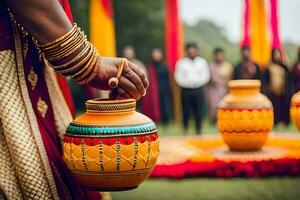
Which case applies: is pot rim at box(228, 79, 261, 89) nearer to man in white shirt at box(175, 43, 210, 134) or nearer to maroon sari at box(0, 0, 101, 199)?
maroon sari at box(0, 0, 101, 199)

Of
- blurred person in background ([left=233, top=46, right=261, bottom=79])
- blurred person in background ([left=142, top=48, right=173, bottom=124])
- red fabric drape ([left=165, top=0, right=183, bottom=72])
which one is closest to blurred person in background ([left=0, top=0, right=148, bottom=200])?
blurred person in background ([left=233, top=46, right=261, bottom=79])

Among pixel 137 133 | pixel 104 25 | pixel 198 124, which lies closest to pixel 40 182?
pixel 137 133

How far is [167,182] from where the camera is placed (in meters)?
6.05

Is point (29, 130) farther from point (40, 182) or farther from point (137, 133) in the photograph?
point (137, 133)

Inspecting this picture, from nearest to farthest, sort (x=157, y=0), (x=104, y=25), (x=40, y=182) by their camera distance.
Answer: (x=40, y=182)
(x=104, y=25)
(x=157, y=0)

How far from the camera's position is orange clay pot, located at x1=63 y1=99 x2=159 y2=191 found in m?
2.34

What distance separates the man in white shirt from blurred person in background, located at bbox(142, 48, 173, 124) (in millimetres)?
3830

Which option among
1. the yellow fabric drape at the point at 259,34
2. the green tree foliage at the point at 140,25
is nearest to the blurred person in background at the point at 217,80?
the yellow fabric drape at the point at 259,34

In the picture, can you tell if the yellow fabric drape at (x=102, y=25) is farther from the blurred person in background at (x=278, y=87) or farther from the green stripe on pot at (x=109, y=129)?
the green stripe on pot at (x=109, y=129)

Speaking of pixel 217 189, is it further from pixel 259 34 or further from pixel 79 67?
pixel 259 34

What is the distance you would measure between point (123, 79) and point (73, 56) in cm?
20

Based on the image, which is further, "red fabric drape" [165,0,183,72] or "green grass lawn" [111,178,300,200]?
"red fabric drape" [165,0,183,72]

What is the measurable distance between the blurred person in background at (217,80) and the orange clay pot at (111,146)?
43.3 ft

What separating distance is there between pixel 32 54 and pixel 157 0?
2278 cm
